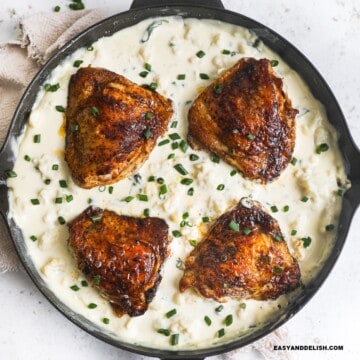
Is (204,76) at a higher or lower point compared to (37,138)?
higher

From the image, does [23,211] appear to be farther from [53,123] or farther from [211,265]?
[211,265]

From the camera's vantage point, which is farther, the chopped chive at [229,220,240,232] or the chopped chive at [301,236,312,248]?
the chopped chive at [301,236,312,248]

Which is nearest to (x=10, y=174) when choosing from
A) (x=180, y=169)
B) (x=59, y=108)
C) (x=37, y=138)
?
(x=37, y=138)

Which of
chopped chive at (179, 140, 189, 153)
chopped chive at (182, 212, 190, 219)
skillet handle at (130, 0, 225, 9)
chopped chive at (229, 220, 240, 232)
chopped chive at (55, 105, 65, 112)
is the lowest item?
chopped chive at (182, 212, 190, 219)

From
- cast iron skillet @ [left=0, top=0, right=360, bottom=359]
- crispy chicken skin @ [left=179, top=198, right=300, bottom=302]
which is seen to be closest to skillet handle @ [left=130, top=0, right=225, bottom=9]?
cast iron skillet @ [left=0, top=0, right=360, bottom=359]

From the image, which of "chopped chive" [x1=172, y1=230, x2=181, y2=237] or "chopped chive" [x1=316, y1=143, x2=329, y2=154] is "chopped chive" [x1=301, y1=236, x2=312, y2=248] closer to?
"chopped chive" [x1=316, y1=143, x2=329, y2=154]

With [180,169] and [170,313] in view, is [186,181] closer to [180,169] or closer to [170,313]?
[180,169]
